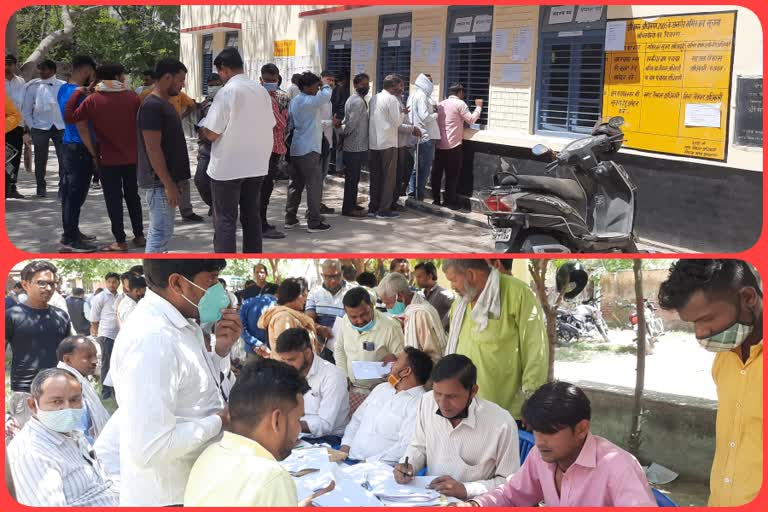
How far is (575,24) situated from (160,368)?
7182 millimetres

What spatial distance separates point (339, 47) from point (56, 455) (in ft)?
35.7

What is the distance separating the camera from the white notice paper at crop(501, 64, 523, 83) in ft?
30.9

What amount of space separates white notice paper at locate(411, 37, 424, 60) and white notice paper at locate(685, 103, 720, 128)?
4.51 meters

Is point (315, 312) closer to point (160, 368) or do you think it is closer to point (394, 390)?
point (394, 390)

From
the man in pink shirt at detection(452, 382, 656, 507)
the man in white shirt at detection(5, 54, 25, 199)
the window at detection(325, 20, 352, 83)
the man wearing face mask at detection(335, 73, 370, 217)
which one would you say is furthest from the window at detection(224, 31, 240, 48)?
the man in pink shirt at detection(452, 382, 656, 507)

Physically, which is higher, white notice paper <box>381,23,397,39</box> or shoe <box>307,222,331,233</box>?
white notice paper <box>381,23,397,39</box>

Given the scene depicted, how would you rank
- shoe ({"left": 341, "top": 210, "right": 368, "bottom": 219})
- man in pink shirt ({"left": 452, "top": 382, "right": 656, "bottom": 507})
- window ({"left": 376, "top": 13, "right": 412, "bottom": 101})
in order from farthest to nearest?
window ({"left": 376, "top": 13, "right": 412, "bottom": 101})
shoe ({"left": 341, "top": 210, "right": 368, "bottom": 219})
man in pink shirt ({"left": 452, "top": 382, "right": 656, "bottom": 507})

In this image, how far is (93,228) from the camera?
8.14 m

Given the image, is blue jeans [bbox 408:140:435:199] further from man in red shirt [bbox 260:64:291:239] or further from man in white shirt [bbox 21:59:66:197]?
man in white shirt [bbox 21:59:66:197]

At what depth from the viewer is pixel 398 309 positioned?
4.94 meters

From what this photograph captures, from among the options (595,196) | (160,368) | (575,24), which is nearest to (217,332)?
(160,368)

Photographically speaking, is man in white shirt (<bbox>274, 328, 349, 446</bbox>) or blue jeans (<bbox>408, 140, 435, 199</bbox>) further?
blue jeans (<bbox>408, 140, 435, 199</bbox>)

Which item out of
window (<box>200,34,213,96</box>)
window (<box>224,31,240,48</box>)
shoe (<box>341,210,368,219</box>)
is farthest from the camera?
window (<box>200,34,213,96</box>)

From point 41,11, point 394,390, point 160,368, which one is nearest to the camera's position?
point 160,368
